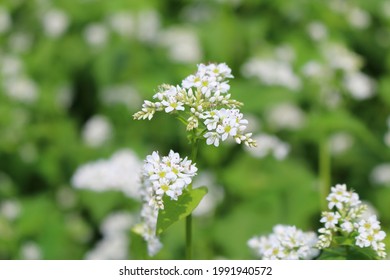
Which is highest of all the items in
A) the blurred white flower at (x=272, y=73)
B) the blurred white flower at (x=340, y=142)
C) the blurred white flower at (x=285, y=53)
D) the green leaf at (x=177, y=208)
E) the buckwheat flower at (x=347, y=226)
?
the blurred white flower at (x=285, y=53)

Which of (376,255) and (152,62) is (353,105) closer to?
(152,62)

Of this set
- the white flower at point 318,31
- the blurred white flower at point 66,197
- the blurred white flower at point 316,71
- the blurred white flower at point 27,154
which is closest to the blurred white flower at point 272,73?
the white flower at point 318,31

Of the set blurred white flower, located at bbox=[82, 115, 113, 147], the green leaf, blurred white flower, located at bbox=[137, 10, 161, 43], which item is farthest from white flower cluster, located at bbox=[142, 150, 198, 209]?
blurred white flower, located at bbox=[137, 10, 161, 43]

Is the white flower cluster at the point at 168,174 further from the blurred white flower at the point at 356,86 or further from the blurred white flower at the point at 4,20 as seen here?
the blurred white flower at the point at 4,20

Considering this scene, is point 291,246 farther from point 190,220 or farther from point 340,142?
point 340,142

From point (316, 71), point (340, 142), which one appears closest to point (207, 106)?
point (316, 71)

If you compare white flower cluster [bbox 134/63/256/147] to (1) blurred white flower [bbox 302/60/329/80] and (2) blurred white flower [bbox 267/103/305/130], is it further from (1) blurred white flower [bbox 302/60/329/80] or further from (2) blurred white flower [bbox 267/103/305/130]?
(2) blurred white flower [bbox 267/103/305/130]

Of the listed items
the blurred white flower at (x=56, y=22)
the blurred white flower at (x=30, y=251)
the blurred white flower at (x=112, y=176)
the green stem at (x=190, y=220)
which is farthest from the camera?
the blurred white flower at (x=56, y=22)
